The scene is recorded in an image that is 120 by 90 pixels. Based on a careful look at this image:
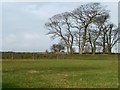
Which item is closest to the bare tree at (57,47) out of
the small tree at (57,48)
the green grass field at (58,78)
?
the small tree at (57,48)

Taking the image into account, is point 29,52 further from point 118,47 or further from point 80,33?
point 118,47

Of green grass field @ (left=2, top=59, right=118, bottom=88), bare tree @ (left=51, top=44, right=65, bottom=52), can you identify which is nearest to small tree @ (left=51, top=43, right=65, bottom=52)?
bare tree @ (left=51, top=44, right=65, bottom=52)

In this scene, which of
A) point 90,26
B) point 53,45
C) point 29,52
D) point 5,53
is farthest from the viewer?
point 53,45

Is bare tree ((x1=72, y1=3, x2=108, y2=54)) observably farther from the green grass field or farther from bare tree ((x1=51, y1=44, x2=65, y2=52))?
the green grass field

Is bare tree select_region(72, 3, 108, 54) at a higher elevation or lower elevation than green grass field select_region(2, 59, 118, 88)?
higher

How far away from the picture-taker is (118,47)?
2785 inches

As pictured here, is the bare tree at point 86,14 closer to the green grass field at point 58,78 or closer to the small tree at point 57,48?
the small tree at point 57,48

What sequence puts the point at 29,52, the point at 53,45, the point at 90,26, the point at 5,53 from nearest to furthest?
the point at 5,53 → the point at 29,52 → the point at 90,26 → the point at 53,45

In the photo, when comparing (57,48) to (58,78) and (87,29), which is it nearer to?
(87,29)

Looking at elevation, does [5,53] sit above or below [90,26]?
below

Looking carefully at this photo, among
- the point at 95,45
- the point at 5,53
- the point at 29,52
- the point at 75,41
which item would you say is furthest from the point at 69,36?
the point at 5,53

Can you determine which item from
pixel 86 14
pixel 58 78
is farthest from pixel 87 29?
pixel 58 78

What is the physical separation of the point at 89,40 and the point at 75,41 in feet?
13.1

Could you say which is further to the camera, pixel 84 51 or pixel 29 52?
pixel 84 51
